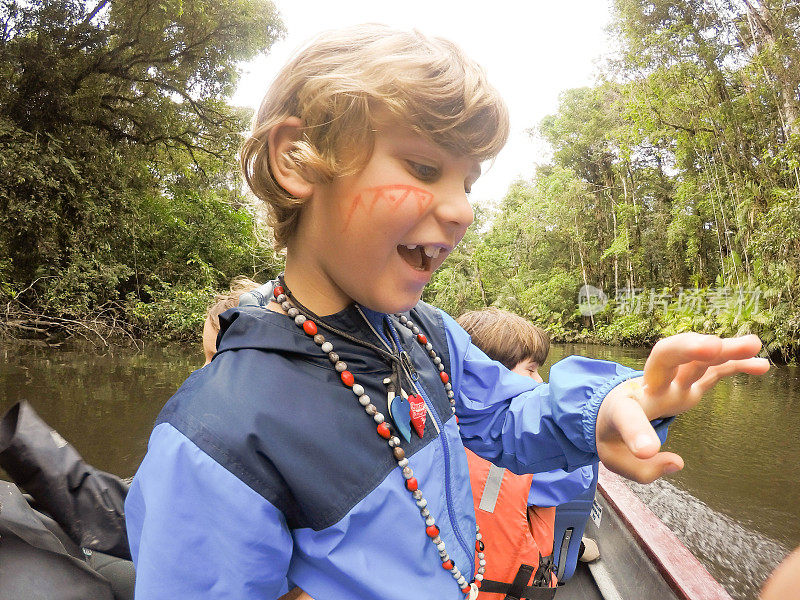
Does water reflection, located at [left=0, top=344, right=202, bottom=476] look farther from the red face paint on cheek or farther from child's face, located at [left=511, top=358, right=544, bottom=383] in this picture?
the red face paint on cheek

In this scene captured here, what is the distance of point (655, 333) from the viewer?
13492mm

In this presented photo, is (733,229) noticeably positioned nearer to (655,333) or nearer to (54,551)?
(655,333)

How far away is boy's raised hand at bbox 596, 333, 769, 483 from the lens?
20.0 inches

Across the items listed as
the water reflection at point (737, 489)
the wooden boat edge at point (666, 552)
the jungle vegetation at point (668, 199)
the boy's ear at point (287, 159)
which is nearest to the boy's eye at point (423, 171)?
the boy's ear at point (287, 159)

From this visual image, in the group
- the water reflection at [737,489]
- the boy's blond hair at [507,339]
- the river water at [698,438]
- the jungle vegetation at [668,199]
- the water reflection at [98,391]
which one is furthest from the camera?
the jungle vegetation at [668,199]

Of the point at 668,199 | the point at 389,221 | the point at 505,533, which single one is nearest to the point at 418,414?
the point at 389,221

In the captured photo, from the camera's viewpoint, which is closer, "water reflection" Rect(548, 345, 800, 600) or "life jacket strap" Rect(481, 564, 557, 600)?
"life jacket strap" Rect(481, 564, 557, 600)

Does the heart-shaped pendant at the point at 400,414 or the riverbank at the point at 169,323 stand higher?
the heart-shaped pendant at the point at 400,414

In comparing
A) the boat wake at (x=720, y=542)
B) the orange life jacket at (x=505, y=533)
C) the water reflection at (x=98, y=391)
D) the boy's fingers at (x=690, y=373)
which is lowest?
the water reflection at (x=98, y=391)

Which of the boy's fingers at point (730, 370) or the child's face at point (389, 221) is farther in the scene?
the child's face at point (389, 221)

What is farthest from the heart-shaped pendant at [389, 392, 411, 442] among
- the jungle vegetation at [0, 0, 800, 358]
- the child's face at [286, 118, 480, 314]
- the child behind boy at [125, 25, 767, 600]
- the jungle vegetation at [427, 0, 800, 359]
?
the jungle vegetation at [427, 0, 800, 359]

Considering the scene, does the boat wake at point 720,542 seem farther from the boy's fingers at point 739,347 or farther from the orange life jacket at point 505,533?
the boy's fingers at point 739,347

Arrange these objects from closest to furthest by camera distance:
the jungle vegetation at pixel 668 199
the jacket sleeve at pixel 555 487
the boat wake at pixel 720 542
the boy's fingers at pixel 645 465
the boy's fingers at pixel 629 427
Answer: the boy's fingers at pixel 629 427, the boy's fingers at pixel 645 465, the jacket sleeve at pixel 555 487, the boat wake at pixel 720 542, the jungle vegetation at pixel 668 199

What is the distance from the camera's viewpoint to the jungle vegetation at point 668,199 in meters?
8.42
